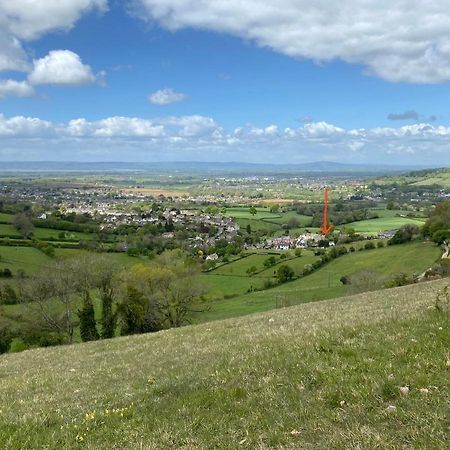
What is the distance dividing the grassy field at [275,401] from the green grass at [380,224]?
476 ft

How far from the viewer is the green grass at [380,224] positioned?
154125 mm

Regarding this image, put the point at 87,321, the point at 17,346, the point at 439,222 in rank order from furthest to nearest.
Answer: the point at 439,222 < the point at 87,321 < the point at 17,346

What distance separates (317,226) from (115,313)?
133m

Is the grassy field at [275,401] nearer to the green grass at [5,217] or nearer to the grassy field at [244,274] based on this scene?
the grassy field at [244,274]

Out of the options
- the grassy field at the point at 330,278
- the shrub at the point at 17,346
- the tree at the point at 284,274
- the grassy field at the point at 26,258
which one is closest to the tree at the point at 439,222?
the grassy field at the point at 330,278

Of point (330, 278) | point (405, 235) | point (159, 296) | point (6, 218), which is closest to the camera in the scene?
point (159, 296)

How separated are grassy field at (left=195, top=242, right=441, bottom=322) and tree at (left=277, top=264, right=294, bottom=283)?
2.60 meters

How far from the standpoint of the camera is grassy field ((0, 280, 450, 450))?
7.65m

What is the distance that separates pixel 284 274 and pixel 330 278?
1130 centimetres

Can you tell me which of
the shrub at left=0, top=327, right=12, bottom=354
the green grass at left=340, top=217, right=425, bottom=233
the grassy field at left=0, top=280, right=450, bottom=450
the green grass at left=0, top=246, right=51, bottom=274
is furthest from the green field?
the grassy field at left=0, top=280, right=450, bottom=450

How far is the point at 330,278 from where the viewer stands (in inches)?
Result: 3942

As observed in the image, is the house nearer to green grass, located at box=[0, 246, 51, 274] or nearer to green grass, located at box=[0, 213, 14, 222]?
green grass, located at box=[0, 246, 51, 274]

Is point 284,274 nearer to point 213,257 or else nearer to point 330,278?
point 330,278

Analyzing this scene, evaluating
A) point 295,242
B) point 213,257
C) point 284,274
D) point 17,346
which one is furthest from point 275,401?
point 295,242
